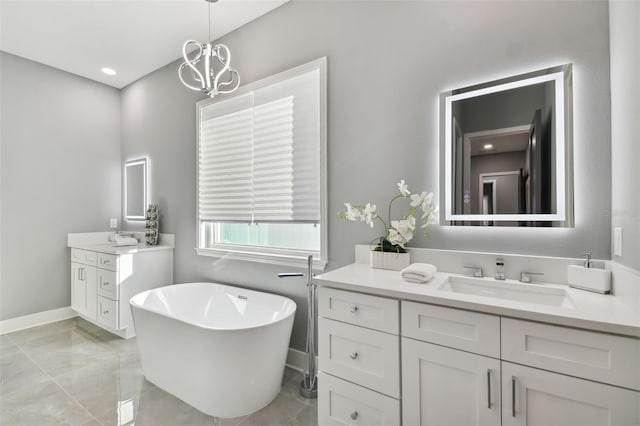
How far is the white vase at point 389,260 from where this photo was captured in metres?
1.73

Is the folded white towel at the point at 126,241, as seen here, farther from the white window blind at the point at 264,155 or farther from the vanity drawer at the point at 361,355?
the vanity drawer at the point at 361,355

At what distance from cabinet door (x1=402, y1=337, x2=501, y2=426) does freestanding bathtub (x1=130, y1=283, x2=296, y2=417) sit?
85cm

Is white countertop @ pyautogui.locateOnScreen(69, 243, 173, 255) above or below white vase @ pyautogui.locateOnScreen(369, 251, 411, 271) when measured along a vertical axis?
below

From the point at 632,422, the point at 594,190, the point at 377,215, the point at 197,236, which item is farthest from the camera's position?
the point at 197,236

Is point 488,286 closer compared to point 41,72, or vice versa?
point 488,286

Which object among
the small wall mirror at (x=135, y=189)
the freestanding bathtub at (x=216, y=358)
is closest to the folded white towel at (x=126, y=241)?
the small wall mirror at (x=135, y=189)

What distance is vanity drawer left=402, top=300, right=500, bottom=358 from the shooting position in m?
1.09

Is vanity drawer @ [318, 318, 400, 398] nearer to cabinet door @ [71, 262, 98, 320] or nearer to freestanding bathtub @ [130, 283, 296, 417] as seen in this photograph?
freestanding bathtub @ [130, 283, 296, 417]

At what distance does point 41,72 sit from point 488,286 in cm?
482

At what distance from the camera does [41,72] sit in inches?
133

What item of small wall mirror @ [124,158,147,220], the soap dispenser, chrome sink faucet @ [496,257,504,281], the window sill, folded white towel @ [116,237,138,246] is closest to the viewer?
the soap dispenser

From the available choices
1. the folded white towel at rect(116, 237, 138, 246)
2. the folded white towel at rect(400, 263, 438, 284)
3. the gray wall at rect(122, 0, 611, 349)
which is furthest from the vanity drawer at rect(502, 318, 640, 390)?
the folded white towel at rect(116, 237, 138, 246)

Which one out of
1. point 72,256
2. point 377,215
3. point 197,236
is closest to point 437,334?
point 377,215

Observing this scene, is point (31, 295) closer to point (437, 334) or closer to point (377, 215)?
point (377, 215)
